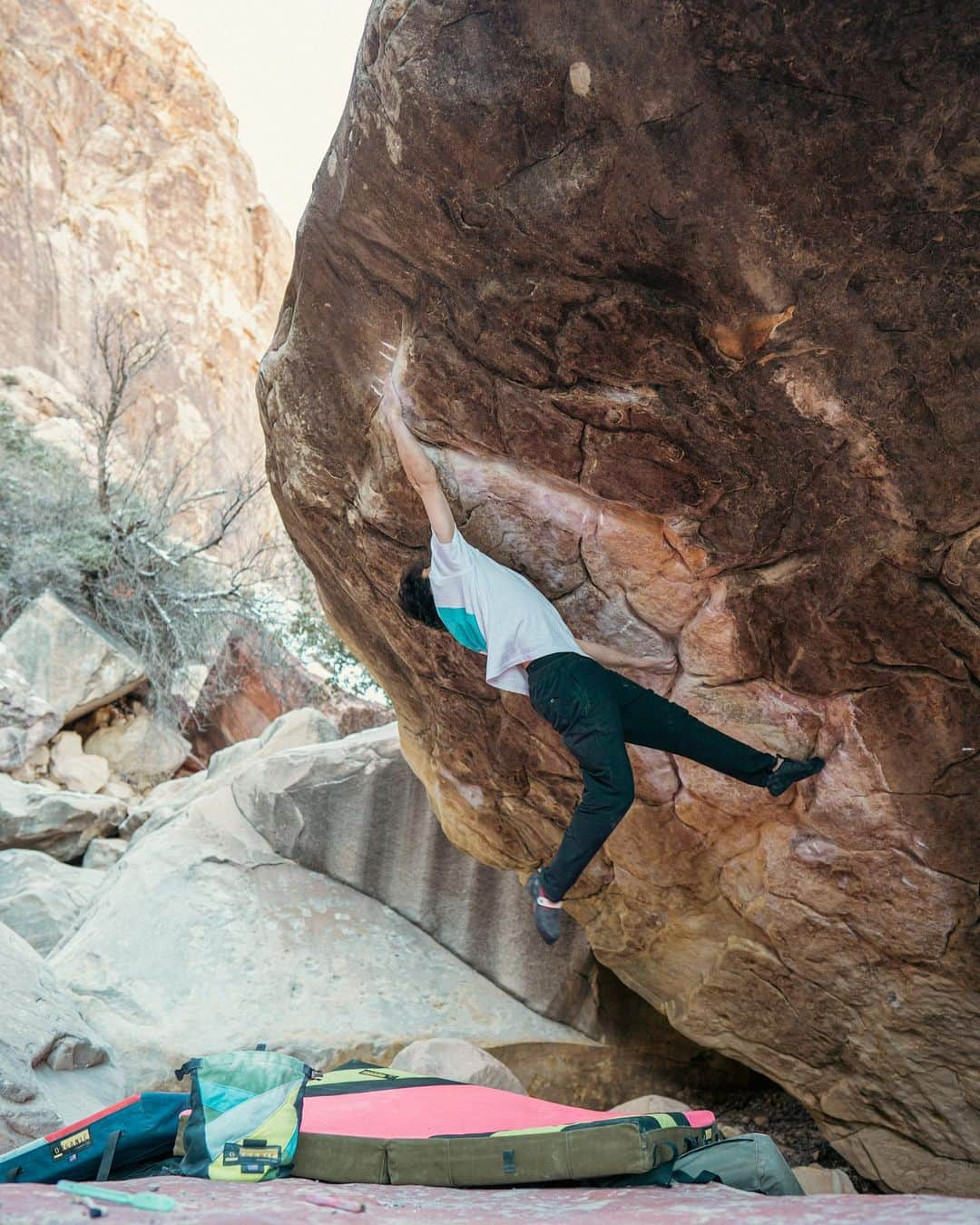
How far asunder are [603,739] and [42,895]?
14.1 feet

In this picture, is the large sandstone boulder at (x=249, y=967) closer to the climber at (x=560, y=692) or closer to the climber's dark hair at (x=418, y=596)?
the climber at (x=560, y=692)

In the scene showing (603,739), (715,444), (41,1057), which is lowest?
(41,1057)

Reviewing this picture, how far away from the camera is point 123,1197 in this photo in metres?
1.79

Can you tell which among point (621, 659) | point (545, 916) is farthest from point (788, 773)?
point (545, 916)

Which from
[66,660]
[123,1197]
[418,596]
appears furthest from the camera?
[66,660]

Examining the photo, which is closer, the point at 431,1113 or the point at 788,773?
the point at 431,1113

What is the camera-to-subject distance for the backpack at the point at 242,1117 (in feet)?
7.16

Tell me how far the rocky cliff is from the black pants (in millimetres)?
12918

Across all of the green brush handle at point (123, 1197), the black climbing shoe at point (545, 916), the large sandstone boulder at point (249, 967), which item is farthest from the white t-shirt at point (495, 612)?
the large sandstone boulder at point (249, 967)

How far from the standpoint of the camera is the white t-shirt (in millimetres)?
3107

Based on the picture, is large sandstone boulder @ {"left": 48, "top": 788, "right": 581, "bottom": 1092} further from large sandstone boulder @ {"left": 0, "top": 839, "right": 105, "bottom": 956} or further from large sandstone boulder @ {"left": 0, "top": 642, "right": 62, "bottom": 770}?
large sandstone boulder @ {"left": 0, "top": 642, "right": 62, "bottom": 770}

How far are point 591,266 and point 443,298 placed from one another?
53 cm

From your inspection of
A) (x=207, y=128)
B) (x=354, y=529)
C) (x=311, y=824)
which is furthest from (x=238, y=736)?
(x=207, y=128)

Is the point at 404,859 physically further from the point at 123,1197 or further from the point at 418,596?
the point at 123,1197
